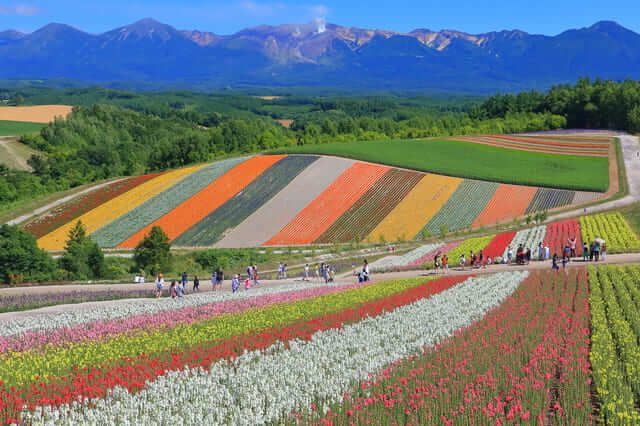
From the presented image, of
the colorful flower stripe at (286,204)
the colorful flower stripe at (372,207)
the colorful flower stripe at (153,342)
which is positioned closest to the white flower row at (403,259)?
the colorful flower stripe at (372,207)

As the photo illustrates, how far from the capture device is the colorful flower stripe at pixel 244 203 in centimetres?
7025

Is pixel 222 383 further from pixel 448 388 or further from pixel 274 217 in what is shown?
pixel 274 217

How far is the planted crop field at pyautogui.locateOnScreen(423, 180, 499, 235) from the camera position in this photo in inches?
2687

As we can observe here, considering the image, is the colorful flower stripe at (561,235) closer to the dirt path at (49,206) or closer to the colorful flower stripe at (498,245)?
the colorful flower stripe at (498,245)

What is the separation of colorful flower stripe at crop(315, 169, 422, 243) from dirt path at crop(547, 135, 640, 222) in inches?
624

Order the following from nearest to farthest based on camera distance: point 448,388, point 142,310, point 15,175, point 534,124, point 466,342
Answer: point 448,388 → point 466,342 → point 142,310 → point 15,175 → point 534,124

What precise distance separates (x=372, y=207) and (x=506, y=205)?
12.8m

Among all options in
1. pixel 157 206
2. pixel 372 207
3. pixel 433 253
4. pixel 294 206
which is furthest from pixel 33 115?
pixel 433 253

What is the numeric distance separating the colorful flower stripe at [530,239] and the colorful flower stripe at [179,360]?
23.1m

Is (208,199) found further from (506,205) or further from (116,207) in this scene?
(506,205)

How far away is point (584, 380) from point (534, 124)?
417 feet

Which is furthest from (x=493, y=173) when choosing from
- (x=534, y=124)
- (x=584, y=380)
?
Result: (x=584, y=380)

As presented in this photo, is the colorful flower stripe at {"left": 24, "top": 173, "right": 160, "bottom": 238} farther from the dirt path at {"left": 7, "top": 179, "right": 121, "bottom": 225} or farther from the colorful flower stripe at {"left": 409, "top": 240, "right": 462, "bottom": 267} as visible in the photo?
the colorful flower stripe at {"left": 409, "top": 240, "right": 462, "bottom": 267}

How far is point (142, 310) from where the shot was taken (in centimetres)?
3047
